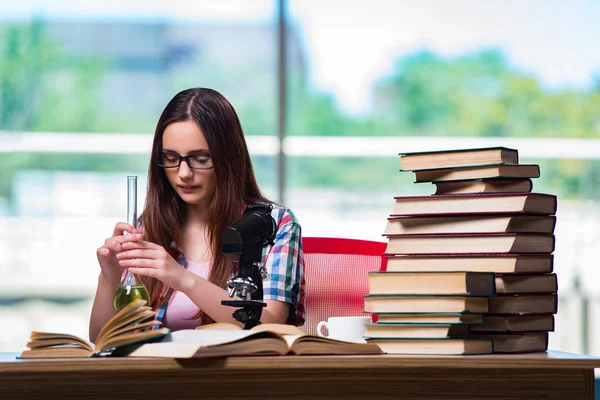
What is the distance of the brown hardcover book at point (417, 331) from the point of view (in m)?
1.36

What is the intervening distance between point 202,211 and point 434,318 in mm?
961

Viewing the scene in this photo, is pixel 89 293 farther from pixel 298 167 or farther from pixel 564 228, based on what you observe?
pixel 564 228

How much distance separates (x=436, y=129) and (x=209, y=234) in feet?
8.57

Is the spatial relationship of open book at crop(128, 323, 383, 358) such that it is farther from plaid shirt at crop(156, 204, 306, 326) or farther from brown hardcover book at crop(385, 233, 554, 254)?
plaid shirt at crop(156, 204, 306, 326)

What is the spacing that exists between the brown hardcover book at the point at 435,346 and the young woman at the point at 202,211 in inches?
22.6

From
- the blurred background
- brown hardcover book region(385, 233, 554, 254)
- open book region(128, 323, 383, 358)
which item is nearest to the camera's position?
open book region(128, 323, 383, 358)

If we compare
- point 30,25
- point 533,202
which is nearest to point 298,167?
point 30,25

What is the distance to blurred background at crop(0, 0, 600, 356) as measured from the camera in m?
4.36

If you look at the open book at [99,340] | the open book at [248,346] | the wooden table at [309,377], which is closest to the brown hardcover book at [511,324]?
the wooden table at [309,377]

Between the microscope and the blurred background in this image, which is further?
the blurred background

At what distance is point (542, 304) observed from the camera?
1479 mm

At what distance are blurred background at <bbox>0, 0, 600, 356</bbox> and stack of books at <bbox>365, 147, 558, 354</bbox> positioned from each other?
286 cm

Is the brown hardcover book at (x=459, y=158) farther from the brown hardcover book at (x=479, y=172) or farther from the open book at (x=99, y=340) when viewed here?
the open book at (x=99, y=340)

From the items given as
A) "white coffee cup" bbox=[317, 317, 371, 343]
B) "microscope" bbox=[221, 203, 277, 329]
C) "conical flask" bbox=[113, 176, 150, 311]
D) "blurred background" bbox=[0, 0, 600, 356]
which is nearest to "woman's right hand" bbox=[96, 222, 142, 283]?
"conical flask" bbox=[113, 176, 150, 311]
